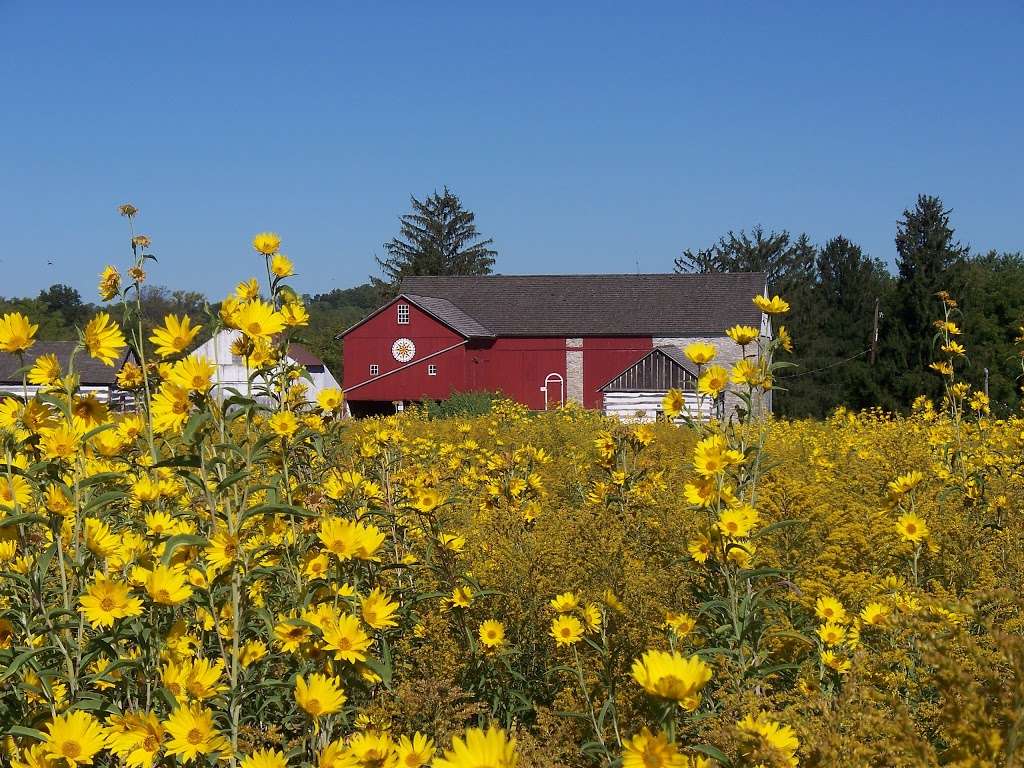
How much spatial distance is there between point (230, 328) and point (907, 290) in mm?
27915

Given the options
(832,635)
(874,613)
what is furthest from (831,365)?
(832,635)

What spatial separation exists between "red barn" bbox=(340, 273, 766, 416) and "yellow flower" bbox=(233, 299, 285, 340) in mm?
30533

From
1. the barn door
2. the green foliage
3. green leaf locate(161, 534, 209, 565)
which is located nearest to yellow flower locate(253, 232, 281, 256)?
green leaf locate(161, 534, 209, 565)

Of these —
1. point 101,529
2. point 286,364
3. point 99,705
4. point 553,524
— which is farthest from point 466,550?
point 99,705

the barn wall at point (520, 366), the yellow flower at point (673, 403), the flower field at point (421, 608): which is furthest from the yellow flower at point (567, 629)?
the barn wall at point (520, 366)

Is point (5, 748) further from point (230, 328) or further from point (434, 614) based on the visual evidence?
point (434, 614)

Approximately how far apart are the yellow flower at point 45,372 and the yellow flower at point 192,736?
1259 mm

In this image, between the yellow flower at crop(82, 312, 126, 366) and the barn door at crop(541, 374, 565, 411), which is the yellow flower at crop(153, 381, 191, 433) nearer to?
the yellow flower at crop(82, 312, 126, 366)

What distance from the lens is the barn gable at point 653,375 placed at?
93.7 ft

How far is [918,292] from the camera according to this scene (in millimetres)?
27266

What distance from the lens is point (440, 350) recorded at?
113 feet

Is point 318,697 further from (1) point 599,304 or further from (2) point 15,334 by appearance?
(1) point 599,304

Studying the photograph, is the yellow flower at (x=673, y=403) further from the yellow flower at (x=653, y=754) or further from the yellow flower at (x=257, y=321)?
the yellow flower at (x=653, y=754)

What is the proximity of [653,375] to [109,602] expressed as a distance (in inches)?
1060
